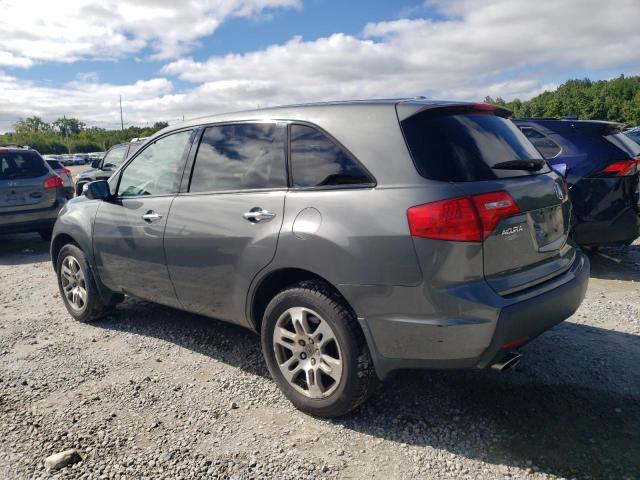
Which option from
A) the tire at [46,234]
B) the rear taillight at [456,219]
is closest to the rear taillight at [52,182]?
the tire at [46,234]

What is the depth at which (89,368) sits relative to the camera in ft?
13.0

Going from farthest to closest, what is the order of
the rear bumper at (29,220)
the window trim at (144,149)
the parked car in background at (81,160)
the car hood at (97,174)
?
the parked car in background at (81,160), the car hood at (97,174), the rear bumper at (29,220), the window trim at (144,149)

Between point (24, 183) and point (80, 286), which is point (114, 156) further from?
point (80, 286)

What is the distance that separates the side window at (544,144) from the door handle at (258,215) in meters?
3.93

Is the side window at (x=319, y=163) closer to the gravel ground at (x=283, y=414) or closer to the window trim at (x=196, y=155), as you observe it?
the window trim at (x=196, y=155)

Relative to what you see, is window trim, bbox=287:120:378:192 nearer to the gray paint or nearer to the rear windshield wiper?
the gray paint

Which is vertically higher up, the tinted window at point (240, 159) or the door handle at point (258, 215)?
the tinted window at point (240, 159)

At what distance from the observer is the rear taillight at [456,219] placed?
99.7 inches

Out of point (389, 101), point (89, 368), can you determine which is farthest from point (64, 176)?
point (389, 101)

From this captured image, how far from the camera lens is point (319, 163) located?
3.05 m

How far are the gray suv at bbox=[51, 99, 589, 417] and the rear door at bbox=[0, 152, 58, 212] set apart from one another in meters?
6.01

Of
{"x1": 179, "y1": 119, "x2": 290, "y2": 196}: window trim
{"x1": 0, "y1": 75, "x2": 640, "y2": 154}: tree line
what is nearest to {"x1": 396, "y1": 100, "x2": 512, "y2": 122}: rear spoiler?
{"x1": 179, "y1": 119, "x2": 290, "y2": 196}: window trim

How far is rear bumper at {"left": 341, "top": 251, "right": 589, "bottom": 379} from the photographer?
254 centimetres

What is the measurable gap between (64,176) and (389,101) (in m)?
8.99
